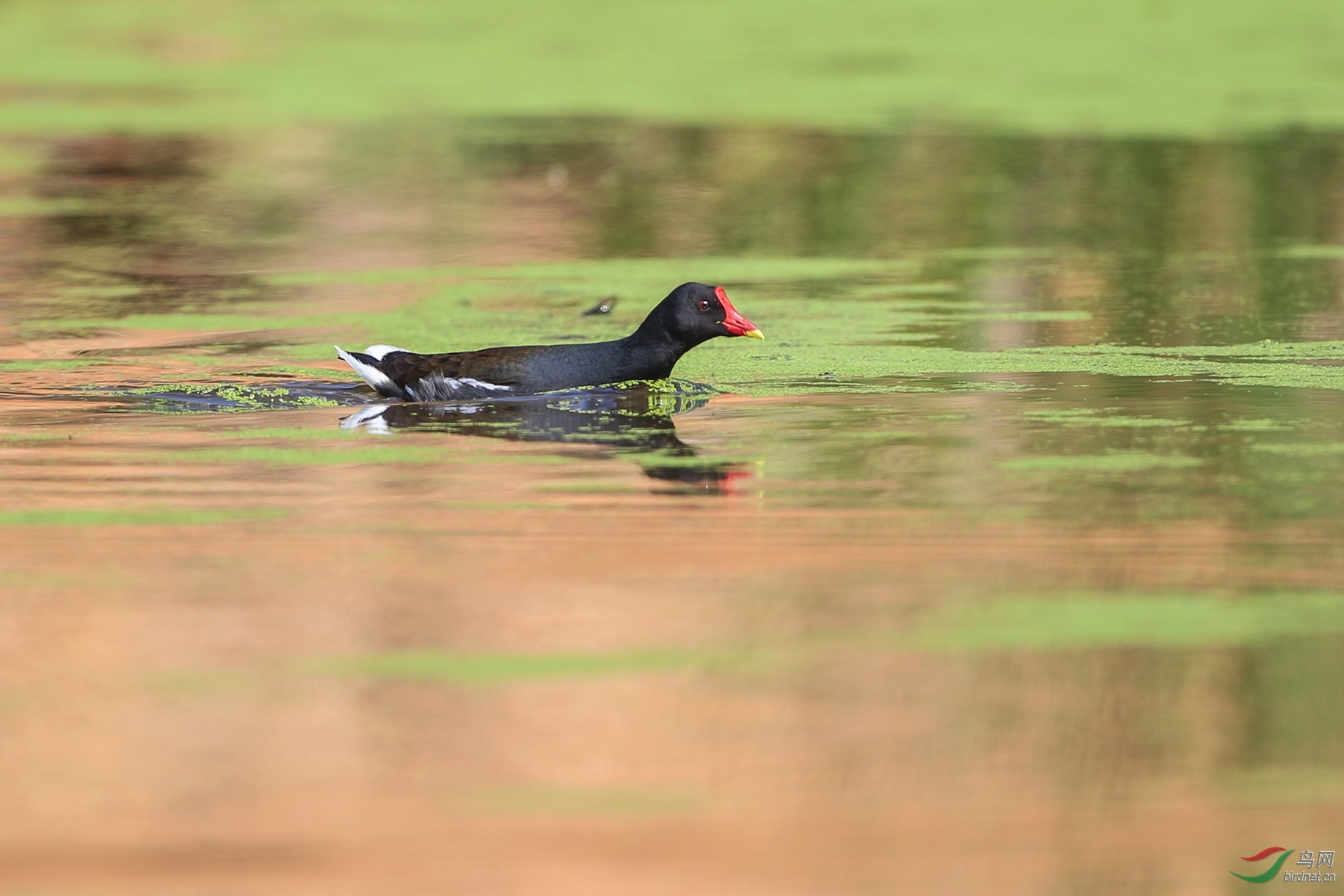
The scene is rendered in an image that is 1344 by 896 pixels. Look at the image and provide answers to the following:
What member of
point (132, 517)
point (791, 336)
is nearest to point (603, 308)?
point (791, 336)

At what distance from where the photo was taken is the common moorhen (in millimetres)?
8359

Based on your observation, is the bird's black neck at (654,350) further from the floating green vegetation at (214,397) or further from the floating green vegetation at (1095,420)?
the floating green vegetation at (1095,420)

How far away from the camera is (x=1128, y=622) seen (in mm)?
→ 4934

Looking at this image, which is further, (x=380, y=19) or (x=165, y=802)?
(x=380, y=19)

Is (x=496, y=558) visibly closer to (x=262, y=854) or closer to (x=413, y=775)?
(x=413, y=775)

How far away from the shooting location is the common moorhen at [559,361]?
27.4ft

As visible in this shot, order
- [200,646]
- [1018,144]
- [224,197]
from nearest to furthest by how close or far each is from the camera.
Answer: [200,646] < [224,197] < [1018,144]

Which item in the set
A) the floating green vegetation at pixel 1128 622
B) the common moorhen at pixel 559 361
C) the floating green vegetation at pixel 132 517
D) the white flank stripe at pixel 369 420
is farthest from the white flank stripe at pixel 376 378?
the floating green vegetation at pixel 1128 622

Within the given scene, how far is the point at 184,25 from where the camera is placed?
Answer: 943 inches

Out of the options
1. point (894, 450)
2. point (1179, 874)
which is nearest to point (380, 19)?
point (894, 450)

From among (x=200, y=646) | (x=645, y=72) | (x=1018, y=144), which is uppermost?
(x=645, y=72)

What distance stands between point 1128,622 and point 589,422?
3306 millimetres

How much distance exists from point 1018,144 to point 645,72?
16.7 ft

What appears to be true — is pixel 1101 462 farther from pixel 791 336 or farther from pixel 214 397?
pixel 214 397
